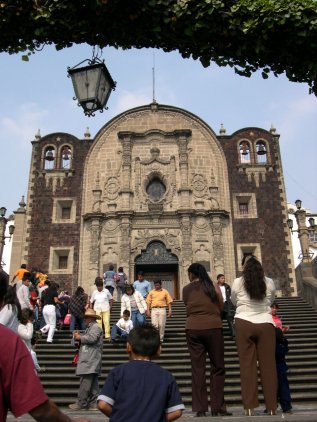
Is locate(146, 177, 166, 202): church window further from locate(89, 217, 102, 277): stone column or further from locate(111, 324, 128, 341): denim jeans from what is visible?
locate(111, 324, 128, 341): denim jeans

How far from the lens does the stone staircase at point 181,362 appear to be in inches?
310

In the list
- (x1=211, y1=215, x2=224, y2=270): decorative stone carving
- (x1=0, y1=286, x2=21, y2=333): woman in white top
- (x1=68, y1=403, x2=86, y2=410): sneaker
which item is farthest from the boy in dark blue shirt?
(x1=211, y1=215, x2=224, y2=270): decorative stone carving

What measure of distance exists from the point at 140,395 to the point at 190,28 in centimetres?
404

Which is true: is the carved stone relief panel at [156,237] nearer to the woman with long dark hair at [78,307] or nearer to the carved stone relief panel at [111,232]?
the carved stone relief panel at [111,232]

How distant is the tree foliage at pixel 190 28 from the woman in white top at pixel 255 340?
98.1 inches

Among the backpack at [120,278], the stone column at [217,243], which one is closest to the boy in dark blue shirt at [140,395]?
the backpack at [120,278]

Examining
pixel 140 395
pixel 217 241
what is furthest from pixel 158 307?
pixel 217 241

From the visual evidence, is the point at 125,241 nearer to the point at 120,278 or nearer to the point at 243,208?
the point at 120,278

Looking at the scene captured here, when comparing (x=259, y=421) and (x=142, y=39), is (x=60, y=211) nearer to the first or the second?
(x=142, y=39)

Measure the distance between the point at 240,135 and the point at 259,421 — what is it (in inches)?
848

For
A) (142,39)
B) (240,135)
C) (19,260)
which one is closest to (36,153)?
(19,260)

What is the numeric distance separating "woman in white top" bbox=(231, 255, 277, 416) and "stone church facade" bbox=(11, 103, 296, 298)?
624 inches

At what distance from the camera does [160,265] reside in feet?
71.4

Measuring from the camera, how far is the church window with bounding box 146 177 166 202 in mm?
23009
